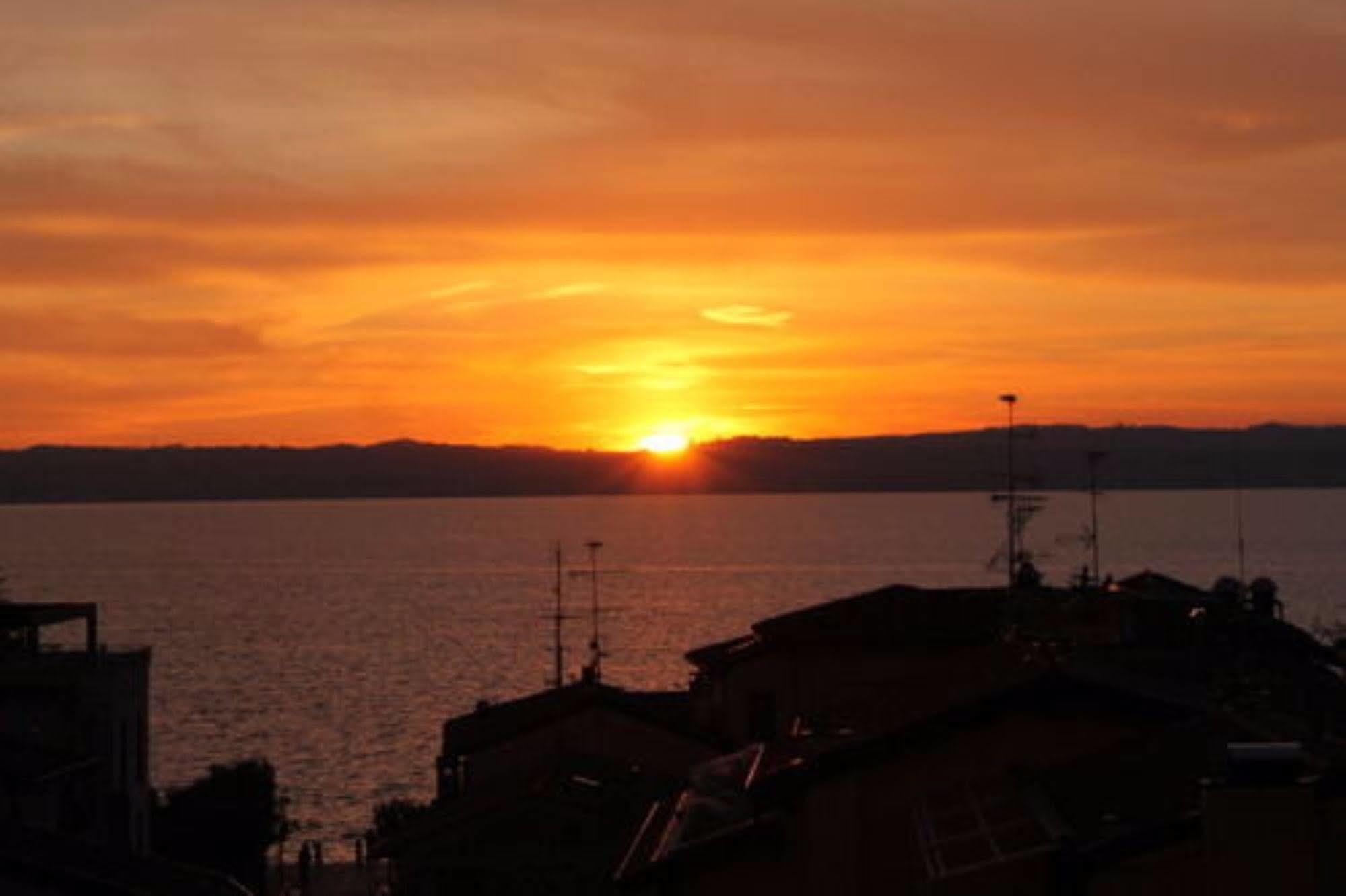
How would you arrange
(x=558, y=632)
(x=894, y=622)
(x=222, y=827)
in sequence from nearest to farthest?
(x=894, y=622)
(x=222, y=827)
(x=558, y=632)

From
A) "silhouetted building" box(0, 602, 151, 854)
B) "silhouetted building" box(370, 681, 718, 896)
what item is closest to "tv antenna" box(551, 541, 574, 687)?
"silhouetted building" box(0, 602, 151, 854)

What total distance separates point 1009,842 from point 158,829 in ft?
157

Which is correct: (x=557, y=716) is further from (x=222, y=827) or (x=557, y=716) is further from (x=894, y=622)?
(x=222, y=827)

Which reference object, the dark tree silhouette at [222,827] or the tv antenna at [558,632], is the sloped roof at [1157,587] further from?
the dark tree silhouette at [222,827]

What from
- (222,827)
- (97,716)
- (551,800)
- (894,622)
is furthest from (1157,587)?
(222,827)

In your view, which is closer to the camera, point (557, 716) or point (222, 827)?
point (557, 716)

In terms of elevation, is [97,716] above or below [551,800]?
above

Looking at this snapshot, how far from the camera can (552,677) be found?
13462 centimetres

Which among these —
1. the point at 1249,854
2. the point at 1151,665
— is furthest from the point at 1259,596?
the point at 1249,854

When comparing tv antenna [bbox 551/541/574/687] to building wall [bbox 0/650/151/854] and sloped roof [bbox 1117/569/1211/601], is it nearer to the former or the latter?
building wall [bbox 0/650/151/854]

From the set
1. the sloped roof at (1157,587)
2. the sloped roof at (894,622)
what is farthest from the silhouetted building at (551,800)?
the sloped roof at (1157,587)

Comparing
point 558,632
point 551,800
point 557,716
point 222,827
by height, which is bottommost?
point 222,827

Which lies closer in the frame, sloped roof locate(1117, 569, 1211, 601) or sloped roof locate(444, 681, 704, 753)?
sloped roof locate(1117, 569, 1211, 601)


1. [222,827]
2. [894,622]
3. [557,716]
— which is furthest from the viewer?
[222,827]
